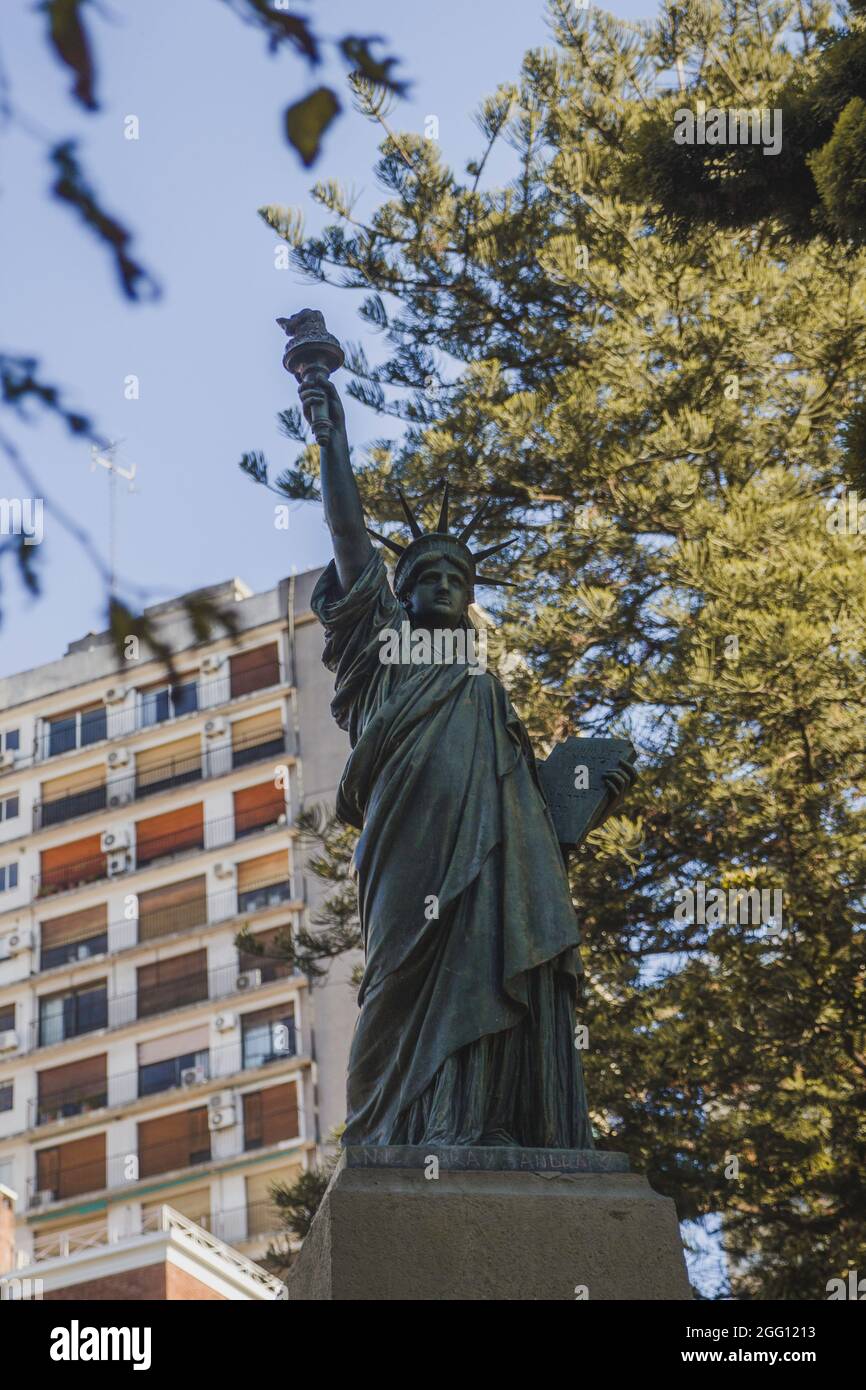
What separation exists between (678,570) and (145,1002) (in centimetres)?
2599

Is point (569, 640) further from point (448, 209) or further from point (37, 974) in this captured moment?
point (37, 974)

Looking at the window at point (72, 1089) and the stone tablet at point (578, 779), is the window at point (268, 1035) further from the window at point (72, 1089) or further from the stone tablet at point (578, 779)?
the stone tablet at point (578, 779)

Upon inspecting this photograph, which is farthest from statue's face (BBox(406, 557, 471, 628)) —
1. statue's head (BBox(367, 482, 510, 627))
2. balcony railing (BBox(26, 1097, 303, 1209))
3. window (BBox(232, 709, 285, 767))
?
window (BBox(232, 709, 285, 767))

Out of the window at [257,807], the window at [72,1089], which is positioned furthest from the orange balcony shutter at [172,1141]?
the window at [257,807]

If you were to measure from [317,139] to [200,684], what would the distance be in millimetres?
38076

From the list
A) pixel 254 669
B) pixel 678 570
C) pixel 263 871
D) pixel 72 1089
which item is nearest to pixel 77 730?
pixel 254 669

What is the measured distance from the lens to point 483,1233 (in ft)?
16.3

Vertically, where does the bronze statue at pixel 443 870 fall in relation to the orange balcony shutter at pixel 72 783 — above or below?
below

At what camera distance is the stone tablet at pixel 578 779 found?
627 cm

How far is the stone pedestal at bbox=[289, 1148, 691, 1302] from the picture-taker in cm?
488

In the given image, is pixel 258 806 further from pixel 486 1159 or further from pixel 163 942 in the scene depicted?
pixel 486 1159

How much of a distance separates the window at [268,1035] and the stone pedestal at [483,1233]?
29.6 meters

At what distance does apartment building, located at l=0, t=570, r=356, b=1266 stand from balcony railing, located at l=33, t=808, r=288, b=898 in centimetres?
5

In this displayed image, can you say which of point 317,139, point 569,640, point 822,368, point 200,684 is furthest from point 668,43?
point 200,684
